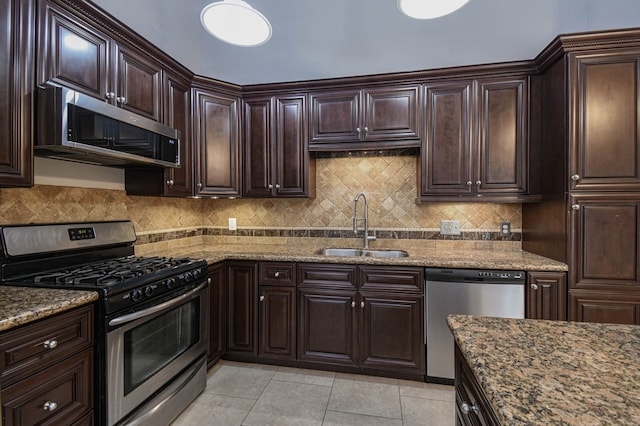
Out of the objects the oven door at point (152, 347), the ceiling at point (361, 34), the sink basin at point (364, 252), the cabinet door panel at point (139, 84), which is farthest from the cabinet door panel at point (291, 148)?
the oven door at point (152, 347)

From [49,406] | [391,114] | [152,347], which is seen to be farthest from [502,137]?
[49,406]

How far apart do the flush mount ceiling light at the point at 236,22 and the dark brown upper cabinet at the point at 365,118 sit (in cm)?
125

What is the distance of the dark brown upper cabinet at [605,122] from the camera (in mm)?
1995

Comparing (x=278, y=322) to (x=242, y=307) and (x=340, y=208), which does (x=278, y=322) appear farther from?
(x=340, y=208)

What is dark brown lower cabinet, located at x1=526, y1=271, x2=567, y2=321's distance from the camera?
211cm

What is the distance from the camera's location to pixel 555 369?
76 centimetres

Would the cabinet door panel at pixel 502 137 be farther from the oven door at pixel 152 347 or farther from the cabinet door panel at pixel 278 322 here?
the oven door at pixel 152 347

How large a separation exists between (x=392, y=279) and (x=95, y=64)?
94.2 inches

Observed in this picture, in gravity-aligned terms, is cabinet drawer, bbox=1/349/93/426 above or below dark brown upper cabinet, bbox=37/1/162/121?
below

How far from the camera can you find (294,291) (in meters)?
2.50

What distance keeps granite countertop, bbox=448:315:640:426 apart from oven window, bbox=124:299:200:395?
1552 mm

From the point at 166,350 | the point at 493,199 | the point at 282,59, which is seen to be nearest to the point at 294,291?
the point at 166,350

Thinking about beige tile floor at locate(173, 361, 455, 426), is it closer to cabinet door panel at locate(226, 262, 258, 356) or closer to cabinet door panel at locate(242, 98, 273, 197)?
cabinet door panel at locate(226, 262, 258, 356)

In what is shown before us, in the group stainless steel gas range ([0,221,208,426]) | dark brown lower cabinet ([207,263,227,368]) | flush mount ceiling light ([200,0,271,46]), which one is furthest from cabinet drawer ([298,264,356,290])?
flush mount ceiling light ([200,0,271,46])
